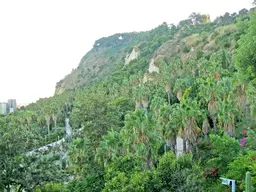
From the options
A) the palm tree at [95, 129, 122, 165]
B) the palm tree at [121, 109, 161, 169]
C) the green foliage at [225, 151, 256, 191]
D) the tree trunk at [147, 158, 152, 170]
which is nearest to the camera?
the green foliage at [225, 151, 256, 191]

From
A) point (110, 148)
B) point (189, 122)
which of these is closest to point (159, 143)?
point (110, 148)

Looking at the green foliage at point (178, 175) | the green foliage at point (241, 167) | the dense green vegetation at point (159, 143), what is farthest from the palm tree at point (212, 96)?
the green foliage at point (178, 175)

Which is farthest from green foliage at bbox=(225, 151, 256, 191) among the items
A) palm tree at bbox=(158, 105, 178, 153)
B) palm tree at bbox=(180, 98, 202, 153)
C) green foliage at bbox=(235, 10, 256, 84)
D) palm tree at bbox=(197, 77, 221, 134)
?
palm tree at bbox=(197, 77, 221, 134)

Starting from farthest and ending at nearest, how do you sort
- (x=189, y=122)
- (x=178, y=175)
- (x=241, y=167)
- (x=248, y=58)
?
(x=189, y=122), (x=241, y=167), (x=178, y=175), (x=248, y=58)

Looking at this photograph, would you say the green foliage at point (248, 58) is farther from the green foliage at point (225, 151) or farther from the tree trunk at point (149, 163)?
the tree trunk at point (149, 163)

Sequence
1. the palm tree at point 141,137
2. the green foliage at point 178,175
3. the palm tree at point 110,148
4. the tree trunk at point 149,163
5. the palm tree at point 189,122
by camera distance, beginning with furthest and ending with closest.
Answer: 1. the palm tree at point 189,122
2. the palm tree at point 110,148
3. the tree trunk at point 149,163
4. the palm tree at point 141,137
5. the green foliage at point 178,175

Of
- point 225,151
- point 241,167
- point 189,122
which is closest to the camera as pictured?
point 241,167

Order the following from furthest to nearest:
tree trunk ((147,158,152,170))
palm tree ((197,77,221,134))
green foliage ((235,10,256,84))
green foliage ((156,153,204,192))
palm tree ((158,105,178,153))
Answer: palm tree ((197,77,221,134))
palm tree ((158,105,178,153))
tree trunk ((147,158,152,170))
green foliage ((156,153,204,192))
green foliage ((235,10,256,84))

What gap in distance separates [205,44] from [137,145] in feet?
233

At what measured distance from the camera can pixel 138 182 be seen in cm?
2398

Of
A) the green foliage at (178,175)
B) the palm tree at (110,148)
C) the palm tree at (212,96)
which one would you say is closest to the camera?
the green foliage at (178,175)

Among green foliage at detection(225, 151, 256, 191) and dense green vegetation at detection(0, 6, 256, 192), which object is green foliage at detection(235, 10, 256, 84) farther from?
green foliage at detection(225, 151, 256, 191)

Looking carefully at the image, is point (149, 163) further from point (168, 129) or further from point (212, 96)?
point (212, 96)

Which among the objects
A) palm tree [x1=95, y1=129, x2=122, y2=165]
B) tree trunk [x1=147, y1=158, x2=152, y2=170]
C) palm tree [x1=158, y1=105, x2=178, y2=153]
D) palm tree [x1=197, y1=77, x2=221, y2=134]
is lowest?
tree trunk [x1=147, y1=158, x2=152, y2=170]
